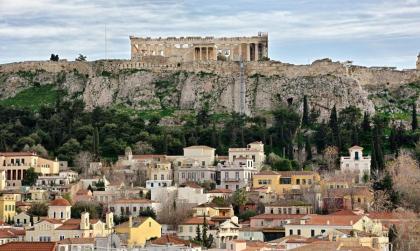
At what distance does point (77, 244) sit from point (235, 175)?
2515 centimetres

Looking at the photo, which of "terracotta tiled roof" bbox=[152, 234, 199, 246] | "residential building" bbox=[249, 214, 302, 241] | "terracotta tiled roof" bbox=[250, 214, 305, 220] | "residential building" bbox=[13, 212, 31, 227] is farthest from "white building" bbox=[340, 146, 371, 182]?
"terracotta tiled roof" bbox=[152, 234, 199, 246]

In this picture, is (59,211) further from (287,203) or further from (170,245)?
(170,245)

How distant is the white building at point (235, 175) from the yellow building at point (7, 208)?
643 inches

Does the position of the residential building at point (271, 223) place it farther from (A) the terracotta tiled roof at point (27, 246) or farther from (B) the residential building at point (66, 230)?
(A) the terracotta tiled roof at point (27, 246)

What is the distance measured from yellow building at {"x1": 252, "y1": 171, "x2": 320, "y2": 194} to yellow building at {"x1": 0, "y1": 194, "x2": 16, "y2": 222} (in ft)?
56.9

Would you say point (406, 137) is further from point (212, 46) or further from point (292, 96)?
point (212, 46)

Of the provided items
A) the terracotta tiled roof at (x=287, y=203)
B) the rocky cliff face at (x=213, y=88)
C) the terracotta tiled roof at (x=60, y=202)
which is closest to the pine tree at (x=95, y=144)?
the terracotta tiled roof at (x=60, y=202)

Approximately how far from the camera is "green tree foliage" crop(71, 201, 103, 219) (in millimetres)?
89500

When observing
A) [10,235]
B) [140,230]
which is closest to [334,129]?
[140,230]

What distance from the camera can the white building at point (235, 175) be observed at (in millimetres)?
99363

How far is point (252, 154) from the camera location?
104 meters

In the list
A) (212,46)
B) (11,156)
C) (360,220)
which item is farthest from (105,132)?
(360,220)

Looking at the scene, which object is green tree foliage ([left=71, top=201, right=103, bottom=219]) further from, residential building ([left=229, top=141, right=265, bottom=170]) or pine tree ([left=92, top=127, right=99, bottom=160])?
pine tree ([left=92, top=127, right=99, bottom=160])

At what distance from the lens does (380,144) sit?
103 meters
